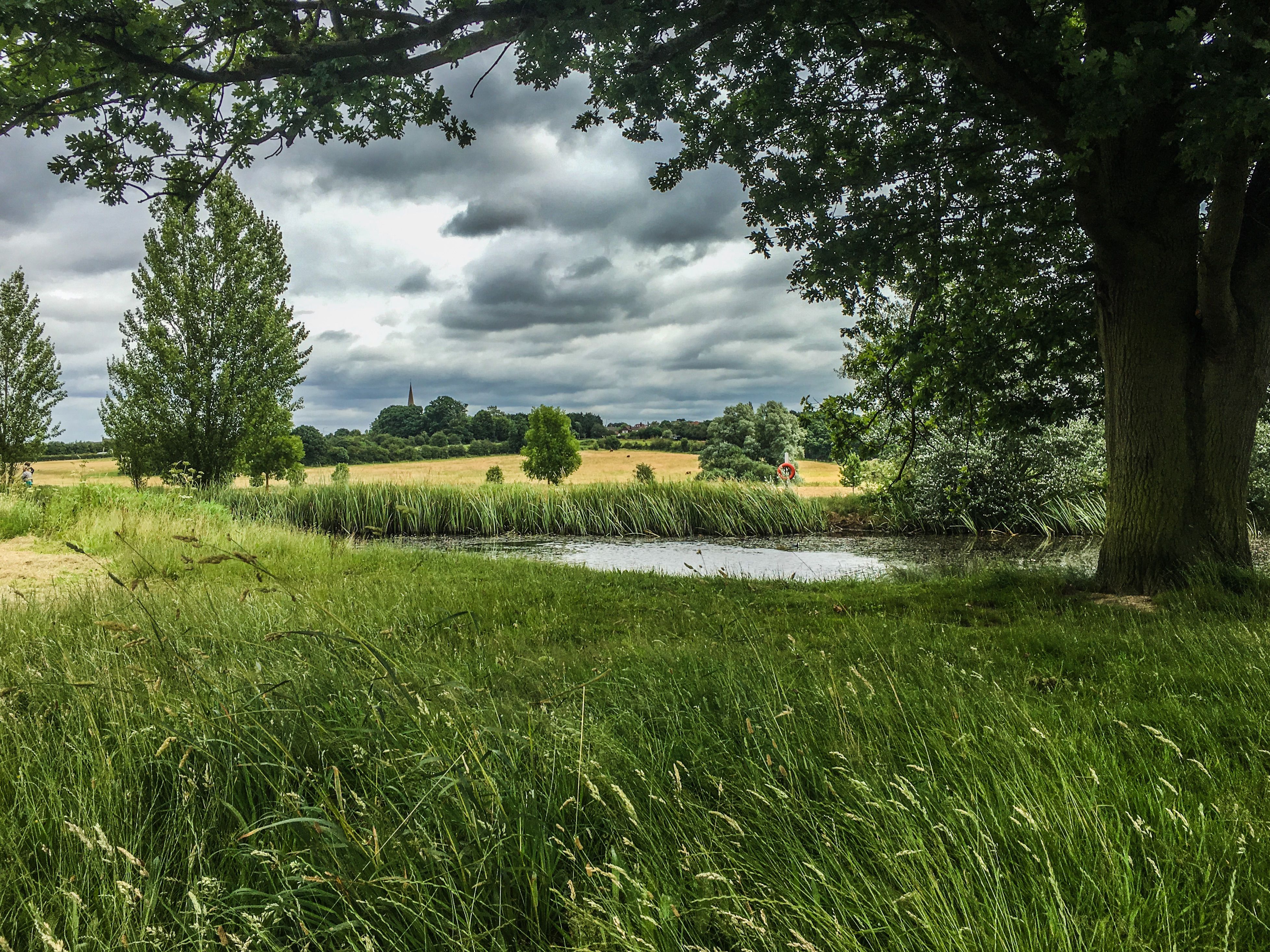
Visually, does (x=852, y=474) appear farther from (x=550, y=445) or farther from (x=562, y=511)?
(x=550, y=445)

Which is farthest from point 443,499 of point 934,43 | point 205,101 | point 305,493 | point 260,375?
point 934,43

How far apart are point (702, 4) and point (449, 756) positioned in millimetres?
5523

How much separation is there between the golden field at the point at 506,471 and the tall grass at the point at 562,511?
3.59 feet

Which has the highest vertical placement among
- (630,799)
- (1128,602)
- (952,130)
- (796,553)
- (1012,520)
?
(952,130)

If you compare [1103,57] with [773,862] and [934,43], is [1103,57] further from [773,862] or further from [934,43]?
[773,862]

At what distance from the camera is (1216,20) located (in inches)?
178

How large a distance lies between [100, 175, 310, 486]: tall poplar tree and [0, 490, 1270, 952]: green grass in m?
21.9

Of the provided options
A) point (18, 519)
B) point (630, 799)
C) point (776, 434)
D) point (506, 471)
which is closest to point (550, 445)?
point (506, 471)

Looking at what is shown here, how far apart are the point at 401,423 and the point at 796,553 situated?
56.6 meters

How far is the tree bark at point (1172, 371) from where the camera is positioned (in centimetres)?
618

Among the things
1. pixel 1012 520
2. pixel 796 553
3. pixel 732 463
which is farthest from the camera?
pixel 732 463

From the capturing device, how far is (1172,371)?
6.20 m

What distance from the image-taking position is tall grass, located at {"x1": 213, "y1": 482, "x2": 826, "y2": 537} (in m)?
18.9

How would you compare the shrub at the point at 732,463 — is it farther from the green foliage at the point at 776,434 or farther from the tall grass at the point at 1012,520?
the tall grass at the point at 1012,520
